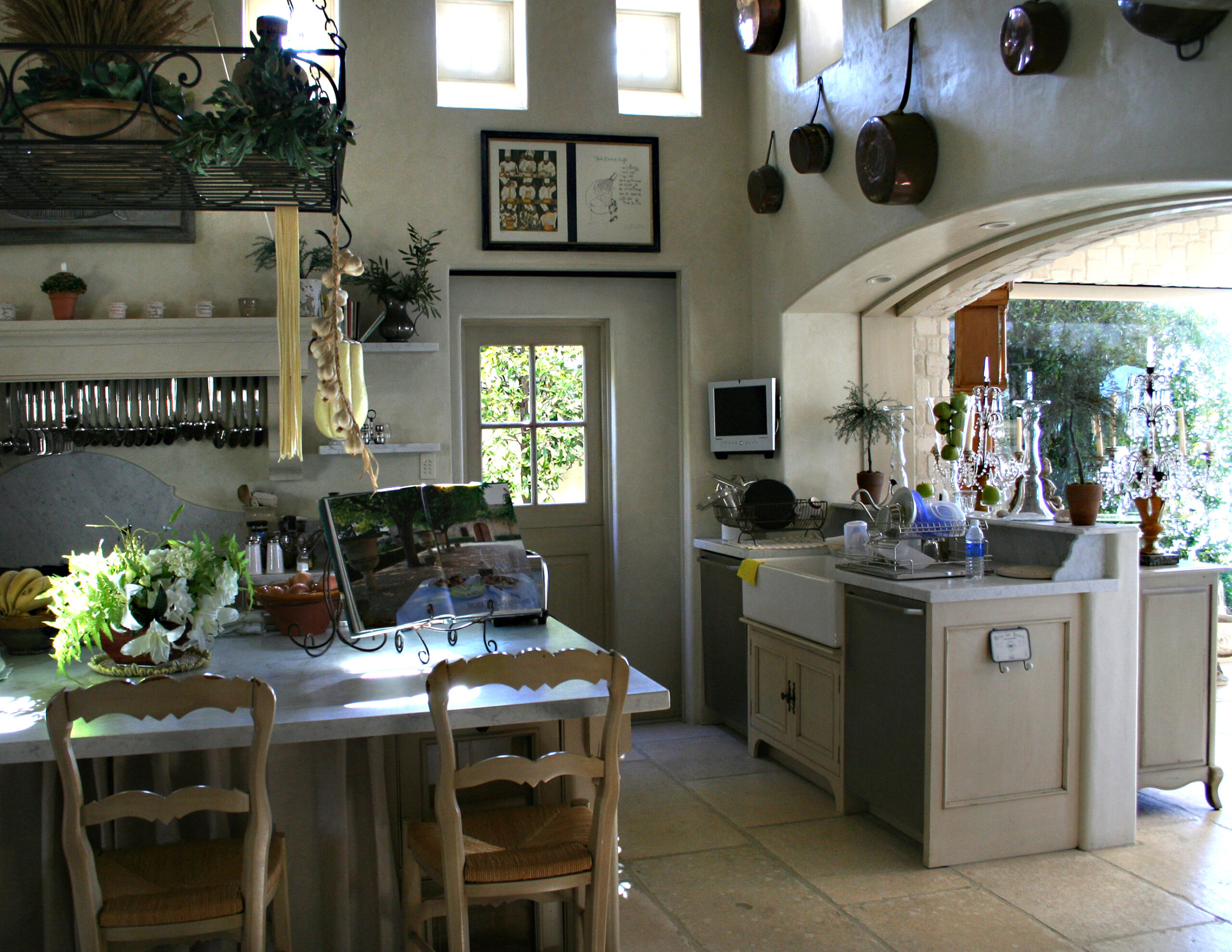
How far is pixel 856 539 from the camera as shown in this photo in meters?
3.89

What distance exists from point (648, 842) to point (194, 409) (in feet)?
8.61

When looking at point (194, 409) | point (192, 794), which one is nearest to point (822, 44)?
point (194, 409)

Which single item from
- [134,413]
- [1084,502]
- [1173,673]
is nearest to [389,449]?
[134,413]

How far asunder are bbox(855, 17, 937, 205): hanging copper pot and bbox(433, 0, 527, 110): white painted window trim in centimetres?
183

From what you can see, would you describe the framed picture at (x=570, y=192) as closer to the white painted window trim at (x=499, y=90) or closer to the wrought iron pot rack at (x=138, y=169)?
the white painted window trim at (x=499, y=90)

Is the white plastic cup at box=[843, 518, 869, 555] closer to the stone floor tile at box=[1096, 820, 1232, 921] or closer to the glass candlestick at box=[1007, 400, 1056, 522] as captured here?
the glass candlestick at box=[1007, 400, 1056, 522]

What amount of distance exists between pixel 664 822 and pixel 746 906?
0.72 meters

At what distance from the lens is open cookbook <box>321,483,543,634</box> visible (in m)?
2.41

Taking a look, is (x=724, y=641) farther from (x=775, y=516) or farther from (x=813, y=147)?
(x=813, y=147)

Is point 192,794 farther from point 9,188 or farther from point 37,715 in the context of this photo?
point 9,188

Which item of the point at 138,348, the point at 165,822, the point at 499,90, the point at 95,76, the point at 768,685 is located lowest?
the point at 768,685

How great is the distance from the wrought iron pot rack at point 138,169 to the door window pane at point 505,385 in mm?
2403

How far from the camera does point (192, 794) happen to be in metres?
1.92

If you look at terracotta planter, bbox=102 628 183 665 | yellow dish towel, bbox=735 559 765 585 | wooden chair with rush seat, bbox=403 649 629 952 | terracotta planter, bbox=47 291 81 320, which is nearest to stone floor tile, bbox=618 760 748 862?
yellow dish towel, bbox=735 559 765 585
